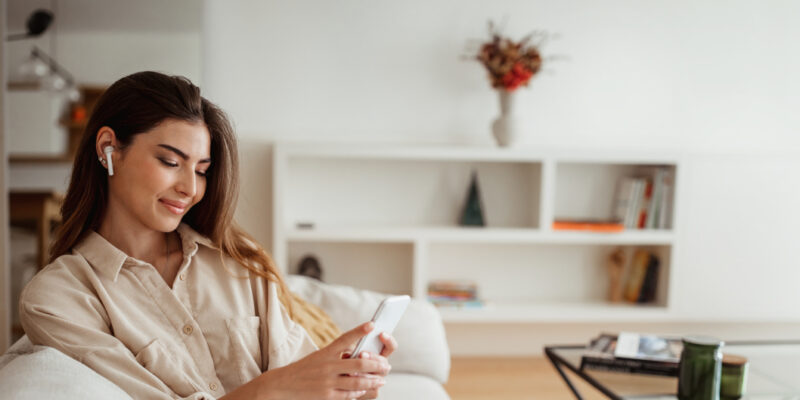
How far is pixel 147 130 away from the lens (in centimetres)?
120

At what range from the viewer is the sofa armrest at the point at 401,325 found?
184 centimetres

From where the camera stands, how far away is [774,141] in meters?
3.29

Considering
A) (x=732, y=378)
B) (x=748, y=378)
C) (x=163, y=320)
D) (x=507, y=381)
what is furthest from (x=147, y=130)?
(x=507, y=381)

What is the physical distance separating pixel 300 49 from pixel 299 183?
2.08ft

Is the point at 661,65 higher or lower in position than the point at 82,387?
higher

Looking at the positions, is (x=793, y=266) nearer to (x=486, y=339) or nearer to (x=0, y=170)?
(x=486, y=339)

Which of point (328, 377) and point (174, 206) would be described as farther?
point (174, 206)

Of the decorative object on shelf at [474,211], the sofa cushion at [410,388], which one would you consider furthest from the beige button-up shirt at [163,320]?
the decorative object on shelf at [474,211]

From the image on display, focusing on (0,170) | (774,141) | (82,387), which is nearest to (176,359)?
(82,387)

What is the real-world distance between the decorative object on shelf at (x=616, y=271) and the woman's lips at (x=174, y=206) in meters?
2.45

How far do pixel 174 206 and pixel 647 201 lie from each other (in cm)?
246

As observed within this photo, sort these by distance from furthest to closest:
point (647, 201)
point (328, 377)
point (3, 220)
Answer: point (647, 201), point (3, 220), point (328, 377)

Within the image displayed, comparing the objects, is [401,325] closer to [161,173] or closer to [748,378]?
[161,173]

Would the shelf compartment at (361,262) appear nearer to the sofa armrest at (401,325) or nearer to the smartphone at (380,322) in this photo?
the sofa armrest at (401,325)
